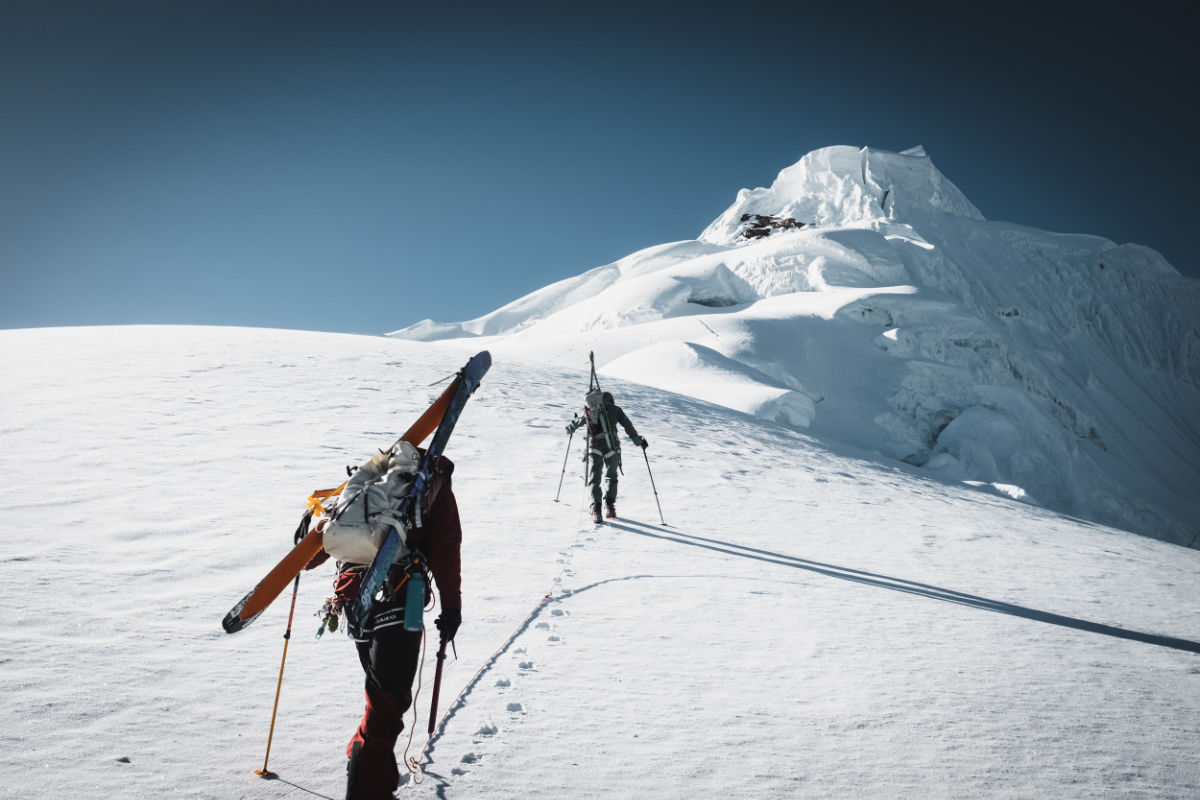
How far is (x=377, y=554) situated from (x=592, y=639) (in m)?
2.52

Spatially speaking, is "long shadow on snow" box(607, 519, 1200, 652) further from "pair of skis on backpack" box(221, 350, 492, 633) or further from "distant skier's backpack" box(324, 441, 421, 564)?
"distant skier's backpack" box(324, 441, 421, 564)

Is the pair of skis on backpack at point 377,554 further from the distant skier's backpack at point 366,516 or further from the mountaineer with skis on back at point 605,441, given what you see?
the mountaineer with skis on back at point 605,441

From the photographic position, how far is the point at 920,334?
136 feet

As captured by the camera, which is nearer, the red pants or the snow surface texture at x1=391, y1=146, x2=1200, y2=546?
the red pants

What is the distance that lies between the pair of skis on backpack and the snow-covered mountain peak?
8596 cm

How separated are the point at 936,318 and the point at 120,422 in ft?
154

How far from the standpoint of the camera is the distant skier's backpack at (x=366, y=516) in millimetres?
2840

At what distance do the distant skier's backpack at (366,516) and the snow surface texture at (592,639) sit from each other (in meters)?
1.22

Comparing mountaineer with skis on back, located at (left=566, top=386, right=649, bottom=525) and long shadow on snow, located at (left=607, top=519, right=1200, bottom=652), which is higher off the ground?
mountaineer with skis on back, located at (left=566, top=386, right=649, bottom=525)

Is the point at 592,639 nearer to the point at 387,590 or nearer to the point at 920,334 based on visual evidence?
the point at 387,590

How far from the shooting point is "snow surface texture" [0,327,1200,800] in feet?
10.4

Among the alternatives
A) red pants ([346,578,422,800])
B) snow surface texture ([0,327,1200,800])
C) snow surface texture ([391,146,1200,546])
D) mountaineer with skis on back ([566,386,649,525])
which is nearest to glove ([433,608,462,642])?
red pants ([346,578,422,800])

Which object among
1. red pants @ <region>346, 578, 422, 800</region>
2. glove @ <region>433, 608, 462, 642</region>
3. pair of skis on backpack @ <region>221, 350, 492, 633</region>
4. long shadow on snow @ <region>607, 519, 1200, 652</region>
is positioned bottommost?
long shadow on snow @ <region>607, 519, 1200, 652</region>

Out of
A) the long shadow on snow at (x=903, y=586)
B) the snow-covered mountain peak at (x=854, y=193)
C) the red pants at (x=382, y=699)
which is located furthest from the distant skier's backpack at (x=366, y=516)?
the snow-covered mountain peak at (x=854, y=193)
